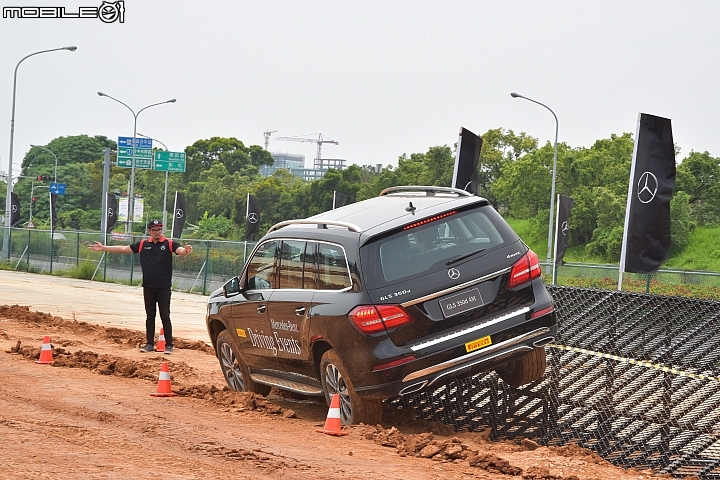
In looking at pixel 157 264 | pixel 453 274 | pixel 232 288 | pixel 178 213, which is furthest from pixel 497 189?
pixel 453 274

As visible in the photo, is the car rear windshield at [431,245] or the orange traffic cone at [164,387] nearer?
the car rear windshield at [431,245]

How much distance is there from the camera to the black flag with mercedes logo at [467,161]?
893 inches

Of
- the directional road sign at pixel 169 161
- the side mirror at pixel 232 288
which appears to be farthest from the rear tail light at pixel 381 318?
the directional road sign at pixel 169 161

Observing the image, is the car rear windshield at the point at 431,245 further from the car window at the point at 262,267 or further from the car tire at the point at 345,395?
the car window at the point at 262,267

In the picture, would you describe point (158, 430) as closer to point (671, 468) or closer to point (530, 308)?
point (530, 308)

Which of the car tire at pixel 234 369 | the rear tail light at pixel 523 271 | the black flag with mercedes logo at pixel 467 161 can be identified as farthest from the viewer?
the black flag with mercedes logo at pixel 467 161

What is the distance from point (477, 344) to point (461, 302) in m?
0.37

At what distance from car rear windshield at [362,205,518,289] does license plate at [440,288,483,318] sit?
10.5 inches

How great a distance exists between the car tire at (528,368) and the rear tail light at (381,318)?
1321mm

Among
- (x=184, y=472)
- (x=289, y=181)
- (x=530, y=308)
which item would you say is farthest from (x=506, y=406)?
(x=289, y=181)

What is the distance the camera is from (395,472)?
7727mm

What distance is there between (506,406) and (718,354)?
1875 millimetres

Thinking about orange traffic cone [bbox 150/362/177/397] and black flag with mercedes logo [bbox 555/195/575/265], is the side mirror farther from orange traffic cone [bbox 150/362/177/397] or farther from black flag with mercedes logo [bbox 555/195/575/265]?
black flag with mercedes logo [bbox 555/195/575/265]

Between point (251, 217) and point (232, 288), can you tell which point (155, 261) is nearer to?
point (232, 288)
